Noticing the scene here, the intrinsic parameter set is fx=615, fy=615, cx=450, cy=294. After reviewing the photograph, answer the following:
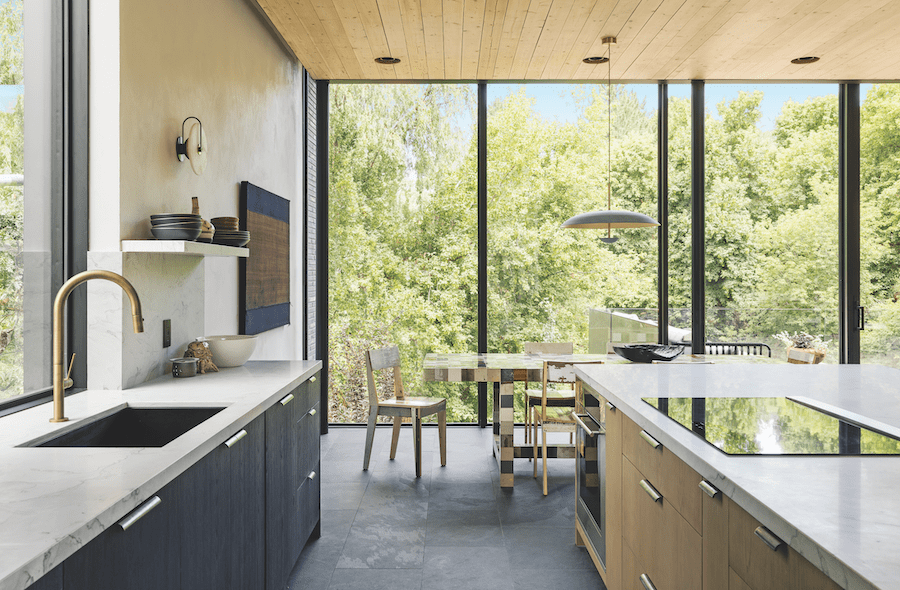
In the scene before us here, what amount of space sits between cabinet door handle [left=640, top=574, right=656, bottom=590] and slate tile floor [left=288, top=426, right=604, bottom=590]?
784 millimetres

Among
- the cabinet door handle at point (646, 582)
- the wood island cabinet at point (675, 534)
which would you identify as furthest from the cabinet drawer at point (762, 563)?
the cabinet door handle at point (646, 582)

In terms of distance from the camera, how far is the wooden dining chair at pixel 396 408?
400 centimetres

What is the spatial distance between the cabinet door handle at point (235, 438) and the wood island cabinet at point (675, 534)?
1.23 metres

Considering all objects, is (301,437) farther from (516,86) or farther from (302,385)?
(516,86)

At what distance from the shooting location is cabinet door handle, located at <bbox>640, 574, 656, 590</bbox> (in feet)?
6.07

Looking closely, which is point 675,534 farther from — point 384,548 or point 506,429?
point 506,429

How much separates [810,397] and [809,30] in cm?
302

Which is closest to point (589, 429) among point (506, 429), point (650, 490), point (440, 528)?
point (650, 490)

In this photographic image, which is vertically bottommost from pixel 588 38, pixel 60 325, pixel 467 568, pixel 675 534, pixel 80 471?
pixel 467 568

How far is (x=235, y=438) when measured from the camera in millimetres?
1836

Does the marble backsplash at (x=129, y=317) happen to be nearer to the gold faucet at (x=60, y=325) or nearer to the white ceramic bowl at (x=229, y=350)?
the white ceramic bowl at (x=229, y=350)

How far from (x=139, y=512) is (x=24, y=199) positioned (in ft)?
4.46

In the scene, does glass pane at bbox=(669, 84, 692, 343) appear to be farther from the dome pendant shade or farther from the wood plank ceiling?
the dome pendant shade

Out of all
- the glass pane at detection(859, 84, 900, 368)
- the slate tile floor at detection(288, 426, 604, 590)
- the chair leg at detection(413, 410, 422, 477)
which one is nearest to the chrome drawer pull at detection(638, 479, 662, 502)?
the slate tile floor at detection(288, 426, 604, 590)
